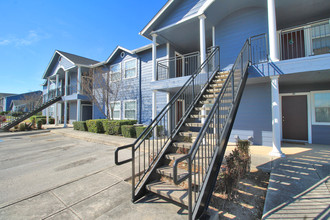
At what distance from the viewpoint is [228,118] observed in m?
3.41

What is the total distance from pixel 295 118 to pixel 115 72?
480 inches

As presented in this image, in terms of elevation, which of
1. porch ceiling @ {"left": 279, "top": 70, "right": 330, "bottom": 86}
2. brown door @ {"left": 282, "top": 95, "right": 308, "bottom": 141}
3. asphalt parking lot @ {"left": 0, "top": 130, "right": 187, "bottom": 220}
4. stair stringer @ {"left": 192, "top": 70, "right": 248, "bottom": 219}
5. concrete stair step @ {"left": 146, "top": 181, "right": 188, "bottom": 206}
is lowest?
asphalt parking lot @ {"left": 0, "top": 130, "right": 187, "bottom": 220}

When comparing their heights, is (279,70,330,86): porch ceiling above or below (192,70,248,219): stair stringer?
above

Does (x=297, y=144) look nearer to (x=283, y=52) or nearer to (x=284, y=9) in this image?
(x=283, y=52)

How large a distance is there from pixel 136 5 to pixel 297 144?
12351 millimetres

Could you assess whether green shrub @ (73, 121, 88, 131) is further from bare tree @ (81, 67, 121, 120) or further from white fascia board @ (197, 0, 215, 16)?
white fascia board @ (197, 0, 215, 16)

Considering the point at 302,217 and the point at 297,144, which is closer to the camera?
the point at 302,217

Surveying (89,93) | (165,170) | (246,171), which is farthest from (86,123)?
(246,171)

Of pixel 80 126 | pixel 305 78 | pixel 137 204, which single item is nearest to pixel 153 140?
pixel 137 204

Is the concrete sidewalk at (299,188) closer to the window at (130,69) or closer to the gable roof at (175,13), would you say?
the gable roof at (175,13)

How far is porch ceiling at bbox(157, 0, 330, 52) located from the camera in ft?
19.5

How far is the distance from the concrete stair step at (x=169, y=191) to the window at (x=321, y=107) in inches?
294

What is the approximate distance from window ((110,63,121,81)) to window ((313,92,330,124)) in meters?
12.0

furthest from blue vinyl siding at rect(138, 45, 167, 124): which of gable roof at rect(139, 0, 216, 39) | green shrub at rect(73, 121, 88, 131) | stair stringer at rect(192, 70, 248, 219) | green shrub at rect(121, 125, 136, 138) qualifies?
stair stringer at rect(192, 70, 248, 219)
